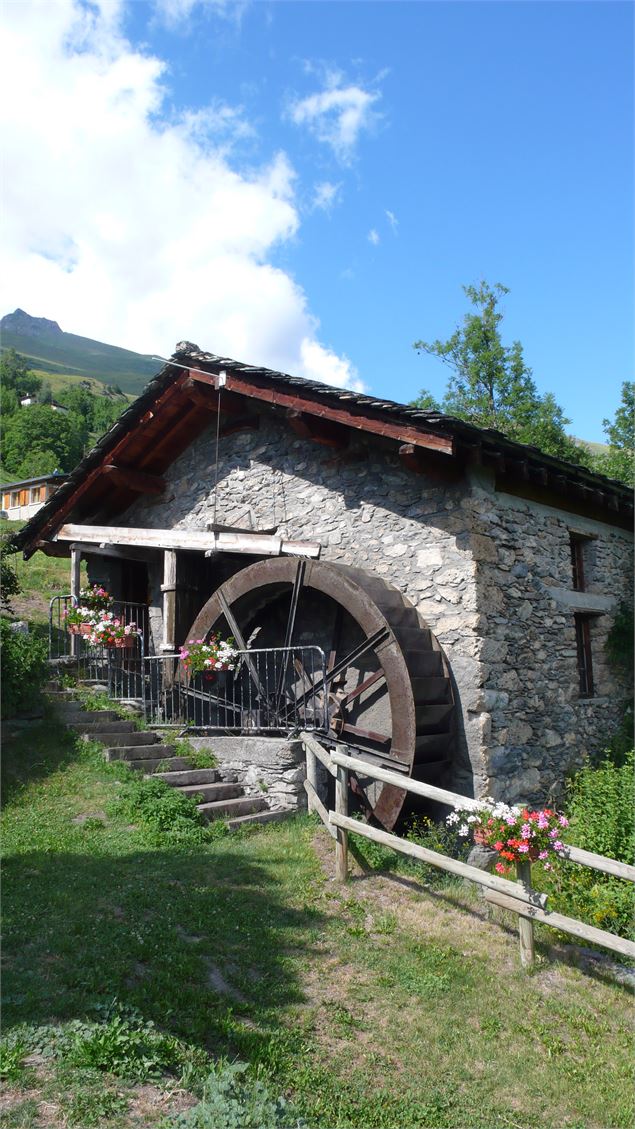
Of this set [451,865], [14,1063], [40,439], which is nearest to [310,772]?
[451,865]

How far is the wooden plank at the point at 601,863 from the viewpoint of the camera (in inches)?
180

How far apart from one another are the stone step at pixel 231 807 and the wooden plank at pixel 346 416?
367 cm

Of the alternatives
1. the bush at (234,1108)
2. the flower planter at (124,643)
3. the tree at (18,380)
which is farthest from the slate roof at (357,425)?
the tree at (18,380)

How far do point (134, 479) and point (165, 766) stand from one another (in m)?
4.17

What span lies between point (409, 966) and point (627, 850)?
2.95m

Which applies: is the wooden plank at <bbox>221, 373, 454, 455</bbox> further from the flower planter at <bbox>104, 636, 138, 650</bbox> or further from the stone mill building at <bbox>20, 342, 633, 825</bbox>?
the flower planter at <bbox>104, 636, 138, 650</bbox>

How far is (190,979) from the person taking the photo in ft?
13.5

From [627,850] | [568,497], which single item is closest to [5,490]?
[568,497]

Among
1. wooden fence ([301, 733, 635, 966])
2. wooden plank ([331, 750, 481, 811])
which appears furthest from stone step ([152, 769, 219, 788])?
wooden plank ([331, 750, 481, 811])

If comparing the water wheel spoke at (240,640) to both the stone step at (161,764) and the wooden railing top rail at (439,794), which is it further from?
the wooden railing top rail at (439,794)

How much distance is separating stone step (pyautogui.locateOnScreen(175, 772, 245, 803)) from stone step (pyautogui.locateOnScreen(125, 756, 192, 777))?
5.8 inches

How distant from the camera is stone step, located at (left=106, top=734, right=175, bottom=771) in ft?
25.8

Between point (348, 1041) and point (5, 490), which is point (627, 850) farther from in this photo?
point (5, 490)

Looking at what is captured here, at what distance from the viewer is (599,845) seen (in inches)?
273
